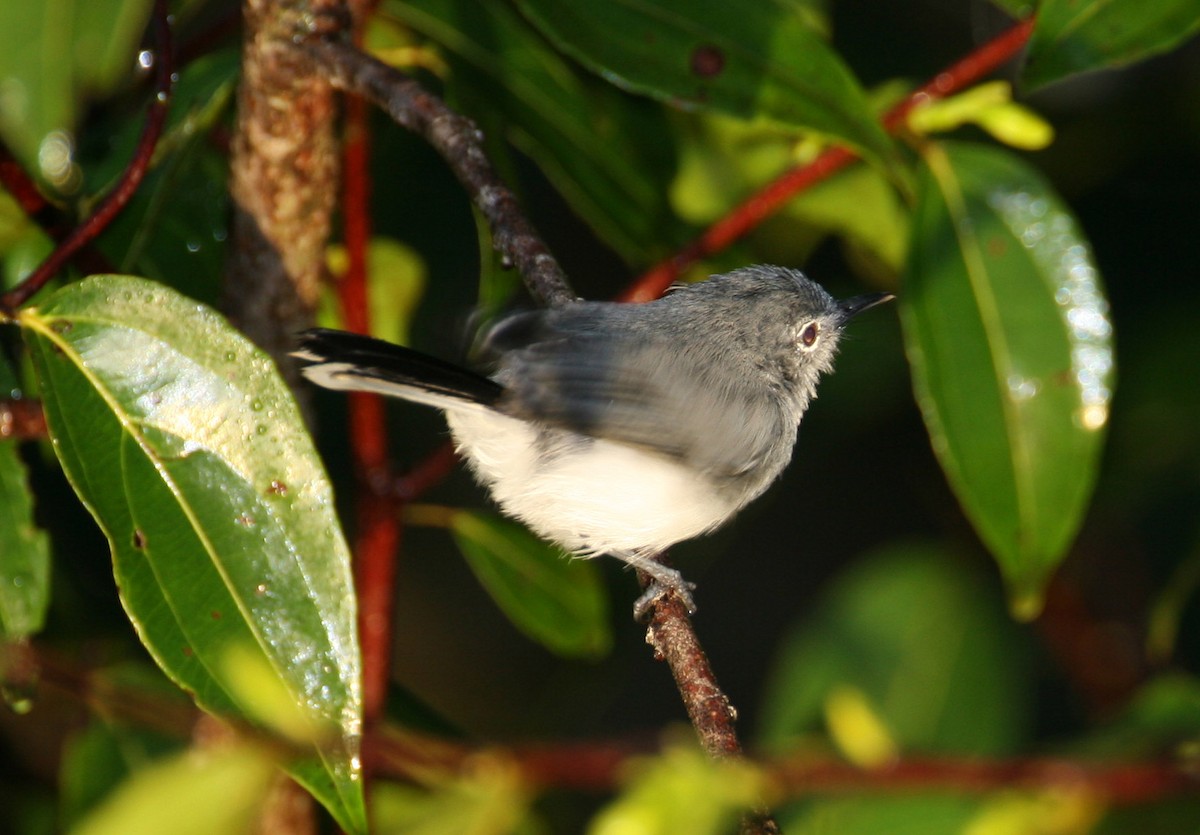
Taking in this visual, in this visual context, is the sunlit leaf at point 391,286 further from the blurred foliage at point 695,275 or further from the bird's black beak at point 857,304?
the bird's black beak at point 857,304

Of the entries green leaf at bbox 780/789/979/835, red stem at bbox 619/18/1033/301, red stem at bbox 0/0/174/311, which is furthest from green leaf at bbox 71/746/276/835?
red stem at bbox 619/18/1033/301

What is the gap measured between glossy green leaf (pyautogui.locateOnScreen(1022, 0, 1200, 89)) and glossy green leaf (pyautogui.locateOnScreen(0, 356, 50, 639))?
1.71 m

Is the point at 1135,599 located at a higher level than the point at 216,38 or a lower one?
lower

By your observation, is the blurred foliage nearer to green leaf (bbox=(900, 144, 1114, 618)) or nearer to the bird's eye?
green leaf (bbox=(900, 144, 1114, 618))

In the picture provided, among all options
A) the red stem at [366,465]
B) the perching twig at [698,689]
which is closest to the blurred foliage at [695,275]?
the perching twig at [698,689]

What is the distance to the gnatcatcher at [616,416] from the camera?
2219 mm

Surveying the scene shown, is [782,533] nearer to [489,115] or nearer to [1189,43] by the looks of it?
[1189,43]

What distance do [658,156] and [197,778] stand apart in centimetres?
196

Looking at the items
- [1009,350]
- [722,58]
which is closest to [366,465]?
[722,58]

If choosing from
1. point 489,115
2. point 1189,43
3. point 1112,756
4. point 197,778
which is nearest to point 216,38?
point 489,115

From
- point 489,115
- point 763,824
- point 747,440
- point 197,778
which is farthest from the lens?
point 747,440

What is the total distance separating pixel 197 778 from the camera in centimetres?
89

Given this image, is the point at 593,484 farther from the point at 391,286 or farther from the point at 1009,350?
the point at 1009,350

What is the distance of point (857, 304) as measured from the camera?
294cm
